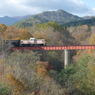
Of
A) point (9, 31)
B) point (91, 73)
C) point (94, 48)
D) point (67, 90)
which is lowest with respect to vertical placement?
point (67, 90)

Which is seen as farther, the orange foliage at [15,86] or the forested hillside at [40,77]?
the forested hillside at [40,77]

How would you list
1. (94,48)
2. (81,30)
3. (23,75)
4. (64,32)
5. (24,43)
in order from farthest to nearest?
(81,30) → (64,32) → (24,43) → (94,48) → (23,75)

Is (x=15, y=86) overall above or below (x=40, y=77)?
above

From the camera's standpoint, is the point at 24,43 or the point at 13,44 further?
the point at 24,43

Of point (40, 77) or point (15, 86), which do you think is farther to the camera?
point (40, 77)

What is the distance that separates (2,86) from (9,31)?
110 feet

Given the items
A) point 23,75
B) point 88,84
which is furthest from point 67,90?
point 23,75

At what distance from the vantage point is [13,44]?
130ft

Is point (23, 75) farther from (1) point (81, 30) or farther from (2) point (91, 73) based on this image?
(1) point (81, 30)

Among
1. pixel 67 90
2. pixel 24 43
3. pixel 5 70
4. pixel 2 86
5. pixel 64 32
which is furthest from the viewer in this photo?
pixel 64 32

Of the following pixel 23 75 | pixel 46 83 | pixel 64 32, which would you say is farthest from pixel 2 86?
pixel 64 32

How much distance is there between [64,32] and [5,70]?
54.4 metres

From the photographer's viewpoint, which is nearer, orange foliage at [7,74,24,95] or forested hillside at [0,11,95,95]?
orange foliage at [7,74,24,95]

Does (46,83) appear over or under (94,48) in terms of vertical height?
under
